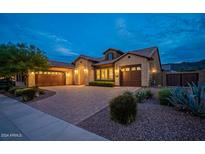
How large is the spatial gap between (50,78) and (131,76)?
11.8 meters

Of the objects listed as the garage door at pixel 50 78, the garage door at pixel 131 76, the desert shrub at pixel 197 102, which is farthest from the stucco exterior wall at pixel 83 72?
the desert shrub at pixel 197 102

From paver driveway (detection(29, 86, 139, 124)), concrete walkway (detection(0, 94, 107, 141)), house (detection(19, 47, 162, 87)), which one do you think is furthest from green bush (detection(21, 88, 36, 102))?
house (detection(19, 47, 162, 87))

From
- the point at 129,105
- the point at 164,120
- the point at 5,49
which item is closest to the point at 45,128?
the point at 129,105

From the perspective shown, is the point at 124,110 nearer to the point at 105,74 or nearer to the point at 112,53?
the point at 105,74

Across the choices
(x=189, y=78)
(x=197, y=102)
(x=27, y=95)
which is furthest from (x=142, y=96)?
(x=189, y=78)

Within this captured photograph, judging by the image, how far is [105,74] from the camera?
55.1ft

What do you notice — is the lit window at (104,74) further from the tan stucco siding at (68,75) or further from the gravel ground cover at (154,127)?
the gravel ground cover at (154,127)

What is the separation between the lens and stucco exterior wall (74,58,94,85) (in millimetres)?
18141

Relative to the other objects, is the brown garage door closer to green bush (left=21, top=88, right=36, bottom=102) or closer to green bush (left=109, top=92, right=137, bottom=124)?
green bush (left=109, top=92, right=137, bottom=124)

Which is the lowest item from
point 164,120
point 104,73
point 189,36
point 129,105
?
point 164,120

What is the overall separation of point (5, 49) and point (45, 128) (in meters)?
9.81

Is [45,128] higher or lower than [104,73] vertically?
lower
